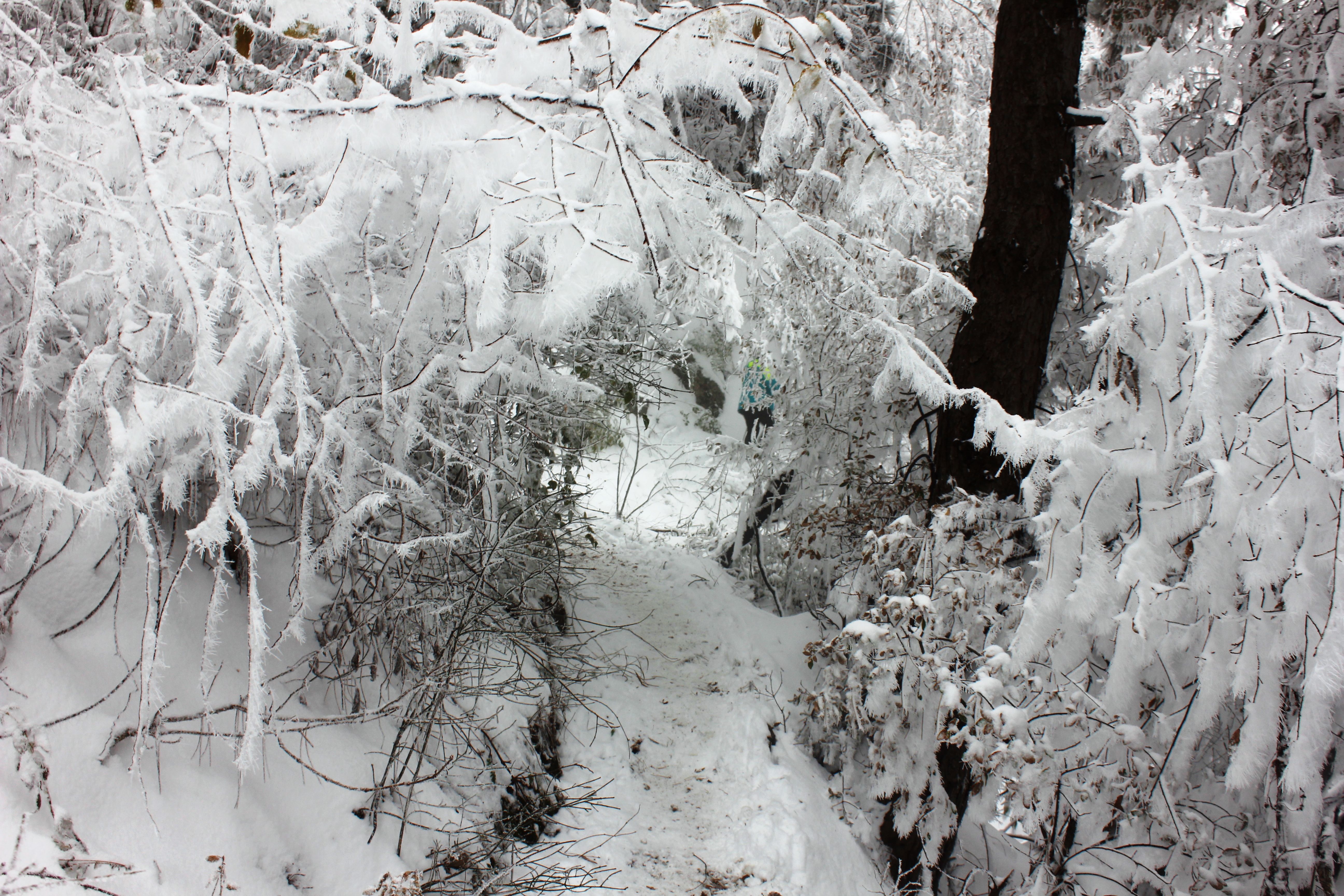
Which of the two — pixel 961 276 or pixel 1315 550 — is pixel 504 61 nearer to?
pixel 1315 550

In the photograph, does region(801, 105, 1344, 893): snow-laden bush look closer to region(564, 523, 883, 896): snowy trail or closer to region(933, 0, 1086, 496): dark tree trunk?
region(933, 0, 1086, 496): dark tree trunk

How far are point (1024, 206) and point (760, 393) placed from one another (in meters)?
3.76

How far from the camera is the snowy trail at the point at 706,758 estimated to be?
11.9 feet

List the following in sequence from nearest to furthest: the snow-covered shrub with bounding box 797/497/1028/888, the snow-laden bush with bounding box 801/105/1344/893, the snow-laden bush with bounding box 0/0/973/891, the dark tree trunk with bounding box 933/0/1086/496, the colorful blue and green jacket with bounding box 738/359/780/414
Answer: the snow-laden bush with bounding box 0/0/973/891 < the snow-laden bush with bounding box 801/105/1344/893 < the snow-covered shrub with bounding box 797/497/1028/888 < the dark tree trunk with bounding box 933/0/1086/496 < the colorful blue and green jacket with bounding box 738/359/780/414

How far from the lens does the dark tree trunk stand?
3.48 metres

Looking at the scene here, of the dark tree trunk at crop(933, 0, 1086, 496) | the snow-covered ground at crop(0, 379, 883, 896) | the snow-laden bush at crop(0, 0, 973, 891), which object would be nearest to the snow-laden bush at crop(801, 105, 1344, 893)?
the dark tree trunk at crop(933, 0, 1086, 496)

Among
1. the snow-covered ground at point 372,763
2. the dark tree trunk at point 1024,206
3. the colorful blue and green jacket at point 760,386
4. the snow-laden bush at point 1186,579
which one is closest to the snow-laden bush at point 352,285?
the snow-covered ground at point 372,763

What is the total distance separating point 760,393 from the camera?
281 inches

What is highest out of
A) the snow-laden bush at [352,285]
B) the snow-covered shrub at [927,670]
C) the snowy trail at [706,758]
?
the snow-laden bush at [352,285]

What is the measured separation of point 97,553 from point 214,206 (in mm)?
1281

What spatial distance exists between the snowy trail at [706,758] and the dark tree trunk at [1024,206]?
6.67 ft

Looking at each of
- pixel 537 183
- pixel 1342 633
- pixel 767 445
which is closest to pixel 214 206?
pixel 537 183

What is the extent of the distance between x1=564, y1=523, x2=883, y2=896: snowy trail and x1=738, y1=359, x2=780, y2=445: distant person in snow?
1.77 metres

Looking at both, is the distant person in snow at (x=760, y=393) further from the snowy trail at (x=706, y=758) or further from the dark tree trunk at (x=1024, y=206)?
the dark tree trunk at (x=1024, y=206)
